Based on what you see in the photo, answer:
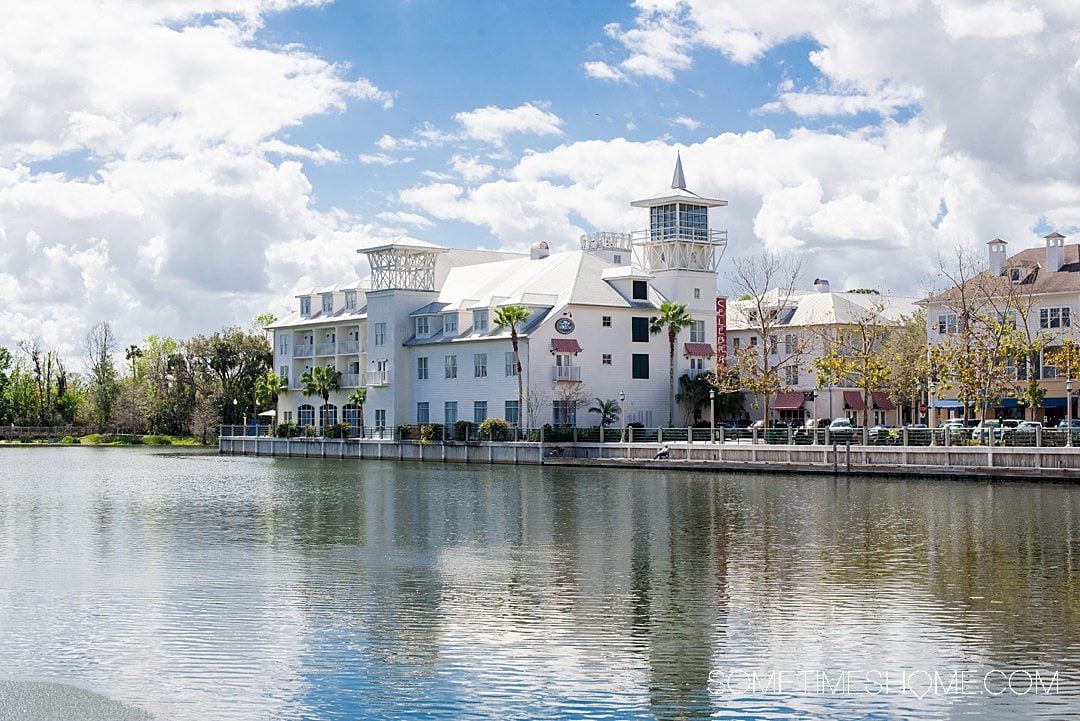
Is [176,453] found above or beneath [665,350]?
beneath

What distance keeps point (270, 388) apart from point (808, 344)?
4517cm

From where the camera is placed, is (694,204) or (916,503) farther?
(694,204)

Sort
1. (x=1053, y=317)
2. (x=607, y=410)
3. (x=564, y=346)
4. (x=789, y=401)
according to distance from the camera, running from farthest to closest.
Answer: (x=789, y=401), (x=564, y=346), (x=607, y=410), (x=1053, y=317)

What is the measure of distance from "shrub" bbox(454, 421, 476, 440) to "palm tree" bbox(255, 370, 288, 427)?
27.4 m

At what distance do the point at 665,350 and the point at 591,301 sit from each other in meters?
6.46

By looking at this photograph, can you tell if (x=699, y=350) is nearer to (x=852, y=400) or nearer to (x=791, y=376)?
(x=791, y=376)

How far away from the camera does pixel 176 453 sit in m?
107

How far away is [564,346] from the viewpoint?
8488 cm

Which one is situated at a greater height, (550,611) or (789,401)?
(789,401)

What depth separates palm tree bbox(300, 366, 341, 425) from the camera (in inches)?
3954

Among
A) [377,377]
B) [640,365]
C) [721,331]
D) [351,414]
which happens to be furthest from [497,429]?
[351,414]

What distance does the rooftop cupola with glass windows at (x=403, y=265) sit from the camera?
9575 cm

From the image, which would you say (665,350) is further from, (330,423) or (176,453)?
(176,453)

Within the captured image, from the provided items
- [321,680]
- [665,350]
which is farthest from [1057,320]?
[321,680]
